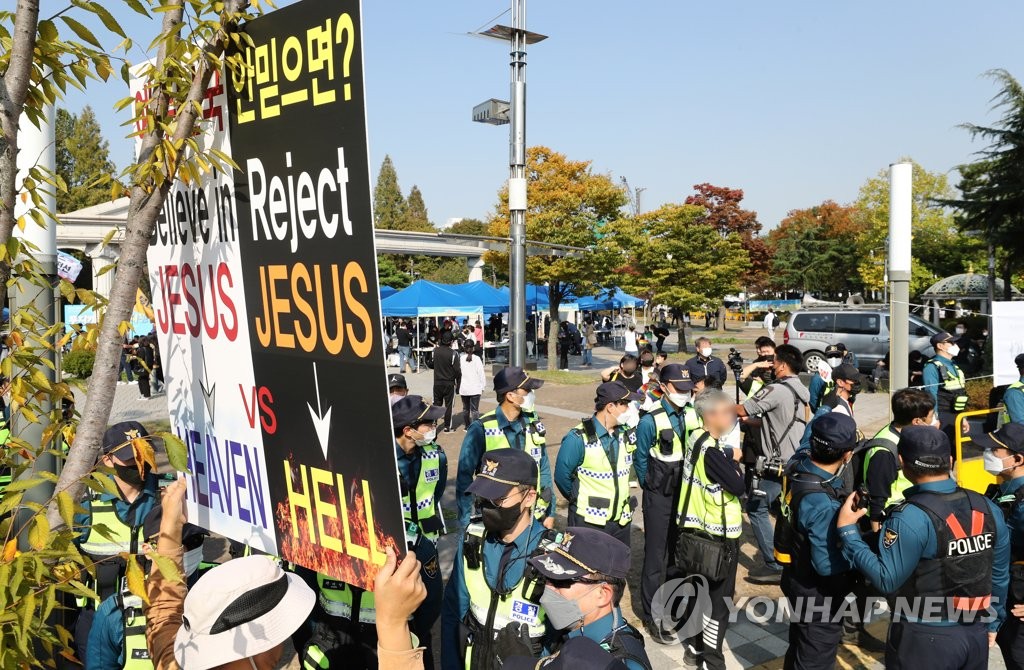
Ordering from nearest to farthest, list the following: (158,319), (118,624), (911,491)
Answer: (158,319) < (118,624) < (911,491)

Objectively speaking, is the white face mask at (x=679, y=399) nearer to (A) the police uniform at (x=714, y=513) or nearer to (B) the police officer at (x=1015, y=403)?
(A) the police uniform at (x=714, y=513)

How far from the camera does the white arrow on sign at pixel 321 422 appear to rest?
191cm

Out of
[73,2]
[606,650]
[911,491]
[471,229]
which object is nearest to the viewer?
[73,2]

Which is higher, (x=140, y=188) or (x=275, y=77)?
(x=275, y=77)

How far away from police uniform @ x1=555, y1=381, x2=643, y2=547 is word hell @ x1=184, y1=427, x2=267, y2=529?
293 centimetres

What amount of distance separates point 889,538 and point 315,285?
2.87 meters

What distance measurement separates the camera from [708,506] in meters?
4.58

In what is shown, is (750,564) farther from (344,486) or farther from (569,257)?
(569,257)

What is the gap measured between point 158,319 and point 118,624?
4.55 feet

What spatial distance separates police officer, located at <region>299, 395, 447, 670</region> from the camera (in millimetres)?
3615

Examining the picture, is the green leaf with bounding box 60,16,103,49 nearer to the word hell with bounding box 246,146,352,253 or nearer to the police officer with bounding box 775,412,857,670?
the word hell with bounding box 246,146,352,253

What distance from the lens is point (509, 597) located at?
117 inches

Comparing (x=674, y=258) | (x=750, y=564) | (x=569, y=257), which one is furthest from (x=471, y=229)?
(x=750, y=564)

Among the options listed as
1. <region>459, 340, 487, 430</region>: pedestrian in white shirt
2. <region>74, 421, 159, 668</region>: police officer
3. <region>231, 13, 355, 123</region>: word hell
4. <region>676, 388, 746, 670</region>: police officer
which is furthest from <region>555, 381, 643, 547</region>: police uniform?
<region>459, 340, 487, 430</region>: pedestrian in white shirt
